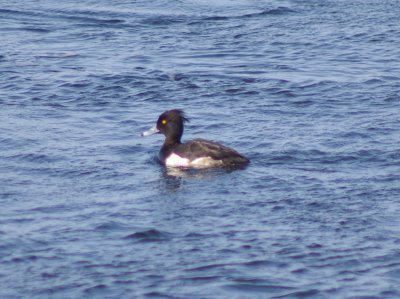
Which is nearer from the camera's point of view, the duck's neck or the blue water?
the blue water

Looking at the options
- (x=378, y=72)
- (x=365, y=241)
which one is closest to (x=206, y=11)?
(x=378, y=72)

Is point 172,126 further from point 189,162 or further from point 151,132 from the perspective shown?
point 189,162

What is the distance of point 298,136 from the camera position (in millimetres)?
18938

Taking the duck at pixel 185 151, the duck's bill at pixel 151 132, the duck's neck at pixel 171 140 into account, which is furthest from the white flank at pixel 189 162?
the duck's bill at pixel 151 132

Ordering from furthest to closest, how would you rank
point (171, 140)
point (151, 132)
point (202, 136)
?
point (202, 136), point (151, 132), point (171, 140)

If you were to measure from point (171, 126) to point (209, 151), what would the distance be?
1195 millimetres

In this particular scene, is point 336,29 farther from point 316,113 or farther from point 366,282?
point 366,282

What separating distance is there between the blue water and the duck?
25 cm

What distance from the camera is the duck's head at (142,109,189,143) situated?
60.8ft

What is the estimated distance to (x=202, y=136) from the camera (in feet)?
64.0

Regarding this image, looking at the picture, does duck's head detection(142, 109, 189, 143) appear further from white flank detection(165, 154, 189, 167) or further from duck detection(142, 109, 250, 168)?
white flank detection(165, 154, 189, 167)

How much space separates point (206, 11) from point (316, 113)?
976 centimetres

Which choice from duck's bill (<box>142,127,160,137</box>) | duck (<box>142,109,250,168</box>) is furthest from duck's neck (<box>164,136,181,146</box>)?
duck's bill (<box>142,127,160,137</box>)

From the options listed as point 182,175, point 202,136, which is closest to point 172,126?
point 202,136
